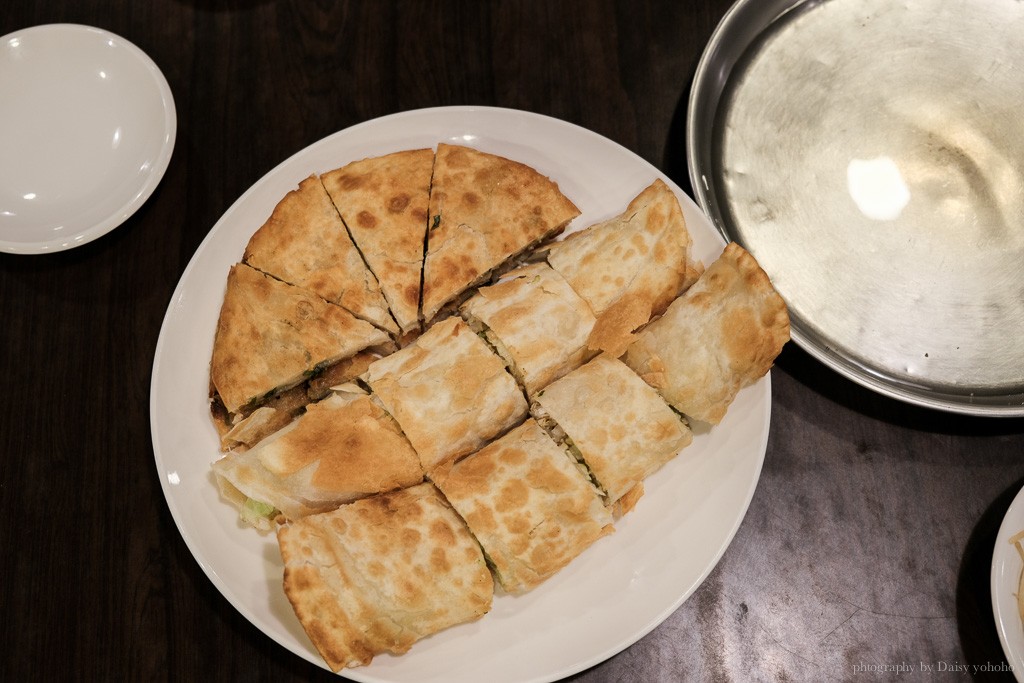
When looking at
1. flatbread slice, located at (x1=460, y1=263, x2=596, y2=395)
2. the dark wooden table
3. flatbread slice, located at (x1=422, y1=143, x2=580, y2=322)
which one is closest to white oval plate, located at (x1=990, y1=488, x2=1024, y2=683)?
the dark wooden table

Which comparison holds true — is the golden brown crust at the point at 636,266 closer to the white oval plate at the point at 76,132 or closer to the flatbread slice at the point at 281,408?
the flatbread slice at the point at 281,408

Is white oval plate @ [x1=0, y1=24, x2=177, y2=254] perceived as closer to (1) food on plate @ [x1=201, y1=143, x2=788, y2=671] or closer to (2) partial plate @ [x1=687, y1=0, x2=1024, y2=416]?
(1) food on plate @ [x1=201, y1=143, x2=788, y2=671]

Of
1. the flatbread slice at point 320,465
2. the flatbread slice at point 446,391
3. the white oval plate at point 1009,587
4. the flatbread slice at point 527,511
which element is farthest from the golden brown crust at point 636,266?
the white oval plate at point 1009,587

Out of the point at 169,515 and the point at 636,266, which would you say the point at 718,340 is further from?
the point at 169,515

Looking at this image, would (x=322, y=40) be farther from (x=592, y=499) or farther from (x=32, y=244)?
(x=592, y=499)

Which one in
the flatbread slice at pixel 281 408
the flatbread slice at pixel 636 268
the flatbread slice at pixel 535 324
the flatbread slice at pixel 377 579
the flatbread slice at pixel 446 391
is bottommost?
the flatbread slice at pixel 377 579

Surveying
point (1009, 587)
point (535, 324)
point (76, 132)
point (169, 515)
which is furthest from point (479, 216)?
point (1009, 587)

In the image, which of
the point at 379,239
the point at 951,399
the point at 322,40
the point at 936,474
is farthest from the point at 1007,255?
the point at 322,40
